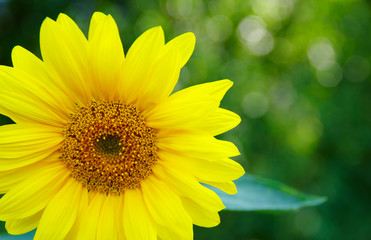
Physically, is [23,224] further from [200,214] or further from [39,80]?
[200,214]

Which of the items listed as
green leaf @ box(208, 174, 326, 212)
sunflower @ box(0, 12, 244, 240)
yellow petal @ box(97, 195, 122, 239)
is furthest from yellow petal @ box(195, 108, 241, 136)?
yellow petal @ box(97, 195, 122, 239)

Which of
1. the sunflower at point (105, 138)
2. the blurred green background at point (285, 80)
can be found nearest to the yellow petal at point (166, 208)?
the sunflower at point (105, 138)

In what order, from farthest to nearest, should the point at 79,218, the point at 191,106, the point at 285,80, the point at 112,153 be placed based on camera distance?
the point at 285,80, the point at 112,153, the point at 79,218, the point at 191,106

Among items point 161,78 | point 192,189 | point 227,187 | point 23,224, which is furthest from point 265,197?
point 23,224

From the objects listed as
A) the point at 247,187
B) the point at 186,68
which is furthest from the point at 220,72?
the point at 247,187

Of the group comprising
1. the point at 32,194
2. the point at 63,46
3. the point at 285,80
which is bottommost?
the point at 32,194

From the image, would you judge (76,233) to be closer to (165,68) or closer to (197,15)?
(165,68)

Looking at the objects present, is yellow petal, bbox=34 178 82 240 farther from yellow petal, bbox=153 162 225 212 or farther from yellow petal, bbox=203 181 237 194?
yellow petal, bbox=203 181 237 194

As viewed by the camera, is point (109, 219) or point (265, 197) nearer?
point (109, 219)
